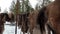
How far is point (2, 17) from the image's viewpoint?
2404mm

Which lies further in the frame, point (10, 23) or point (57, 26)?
point (10, 23)

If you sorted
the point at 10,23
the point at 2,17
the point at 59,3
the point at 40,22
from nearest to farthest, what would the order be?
the point at 59,3 < the point at 40,22 < the point at 2,17 < the point at 10,23

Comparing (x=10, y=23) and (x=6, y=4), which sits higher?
(x=6, y=4)

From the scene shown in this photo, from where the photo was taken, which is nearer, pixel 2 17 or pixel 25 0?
pixel 2 17

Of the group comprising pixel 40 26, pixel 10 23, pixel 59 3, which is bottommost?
pixel 10 23

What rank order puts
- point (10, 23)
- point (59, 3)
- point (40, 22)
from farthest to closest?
point (10, 23)
point (40, 22)
point (59, 3)

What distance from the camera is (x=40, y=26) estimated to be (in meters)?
1.20

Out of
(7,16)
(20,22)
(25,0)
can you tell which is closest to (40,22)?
(20,22)

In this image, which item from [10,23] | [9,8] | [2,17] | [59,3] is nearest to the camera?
[59,3]

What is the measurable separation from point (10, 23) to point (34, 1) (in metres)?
0.86

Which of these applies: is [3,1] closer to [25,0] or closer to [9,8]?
[9,8]

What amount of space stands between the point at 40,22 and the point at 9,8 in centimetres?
206

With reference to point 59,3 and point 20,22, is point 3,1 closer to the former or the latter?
point 20,22

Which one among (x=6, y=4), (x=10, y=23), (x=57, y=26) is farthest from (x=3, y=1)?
(x=57, y=26)
